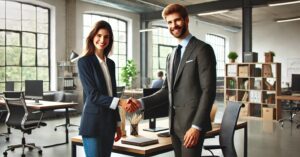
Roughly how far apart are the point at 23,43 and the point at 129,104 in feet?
27.6

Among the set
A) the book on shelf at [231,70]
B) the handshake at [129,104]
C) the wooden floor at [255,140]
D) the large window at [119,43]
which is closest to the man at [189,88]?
the handshake at [129,104]

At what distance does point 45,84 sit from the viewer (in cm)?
1055

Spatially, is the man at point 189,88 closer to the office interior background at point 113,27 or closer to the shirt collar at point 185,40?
the shirt collar at point 185,40

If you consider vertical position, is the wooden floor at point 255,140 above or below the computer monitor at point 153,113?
below

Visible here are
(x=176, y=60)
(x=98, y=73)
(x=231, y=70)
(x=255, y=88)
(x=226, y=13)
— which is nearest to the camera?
(x=176, y=60)

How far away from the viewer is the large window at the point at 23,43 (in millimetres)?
9461

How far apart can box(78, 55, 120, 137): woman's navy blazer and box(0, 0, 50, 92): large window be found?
7944 mm

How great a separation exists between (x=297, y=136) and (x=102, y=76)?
6.13 m

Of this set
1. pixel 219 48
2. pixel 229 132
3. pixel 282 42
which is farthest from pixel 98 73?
pixel 219 48

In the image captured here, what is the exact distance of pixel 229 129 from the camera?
316 centimetres

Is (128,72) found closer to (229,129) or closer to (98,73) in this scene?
(229,129)

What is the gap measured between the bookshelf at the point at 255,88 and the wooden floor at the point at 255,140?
2.81ft

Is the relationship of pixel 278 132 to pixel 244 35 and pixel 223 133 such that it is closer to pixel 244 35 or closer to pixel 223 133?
pixel 244 35

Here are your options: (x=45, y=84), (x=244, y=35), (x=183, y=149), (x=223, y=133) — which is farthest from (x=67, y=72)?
(x=183, y=149)
